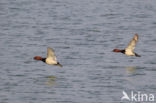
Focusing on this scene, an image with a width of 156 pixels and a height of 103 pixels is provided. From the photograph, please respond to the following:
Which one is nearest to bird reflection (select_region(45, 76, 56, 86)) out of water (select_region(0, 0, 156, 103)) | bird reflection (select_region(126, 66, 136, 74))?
water (select_region(0, 0, 156, 103))

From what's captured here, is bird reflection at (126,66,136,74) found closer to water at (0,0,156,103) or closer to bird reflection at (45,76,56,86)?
water at (0,0,156,103)

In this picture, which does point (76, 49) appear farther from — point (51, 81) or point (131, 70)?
point (51, 81)

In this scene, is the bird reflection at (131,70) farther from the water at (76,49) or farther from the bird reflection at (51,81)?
the bird reflection at (51,81)

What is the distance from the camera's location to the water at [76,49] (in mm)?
25125

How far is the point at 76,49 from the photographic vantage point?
109ft

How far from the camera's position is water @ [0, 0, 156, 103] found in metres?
25.1

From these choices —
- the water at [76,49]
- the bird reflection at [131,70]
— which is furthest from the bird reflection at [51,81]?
the bird reflection at [131,70]

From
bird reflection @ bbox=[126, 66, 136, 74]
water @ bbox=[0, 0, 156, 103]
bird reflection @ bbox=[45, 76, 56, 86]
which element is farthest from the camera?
bird reflection @ bbox=[126, 66, 136, 74]

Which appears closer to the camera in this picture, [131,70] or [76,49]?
[131,70]

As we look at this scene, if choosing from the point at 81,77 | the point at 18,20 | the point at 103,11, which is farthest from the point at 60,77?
the point at 103,11

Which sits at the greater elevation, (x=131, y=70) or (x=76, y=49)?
(x=76, y=49)

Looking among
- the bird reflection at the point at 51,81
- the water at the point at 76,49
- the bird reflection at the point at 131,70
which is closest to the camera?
the water at the point at 76,49

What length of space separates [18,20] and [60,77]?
17793 mm

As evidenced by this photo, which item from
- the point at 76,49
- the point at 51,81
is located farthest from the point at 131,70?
the point at 76,49
